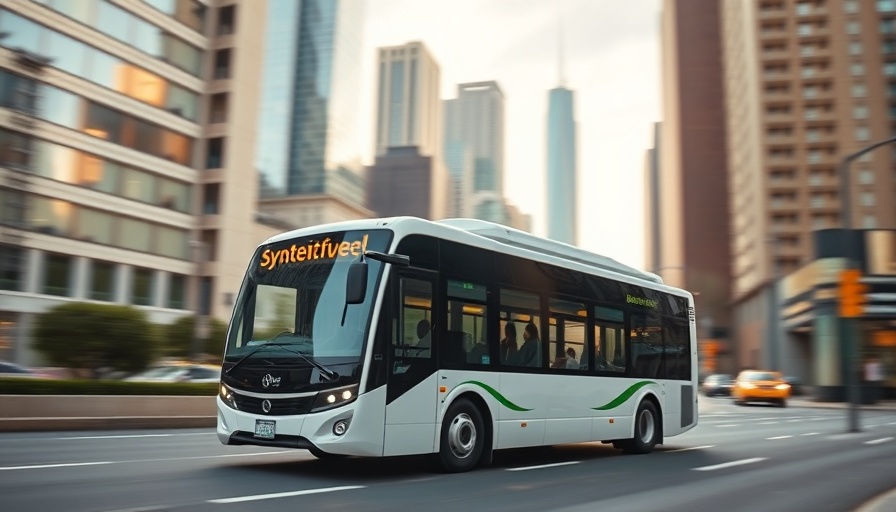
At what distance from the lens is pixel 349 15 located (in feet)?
543

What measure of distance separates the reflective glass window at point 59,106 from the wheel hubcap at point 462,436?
138ft

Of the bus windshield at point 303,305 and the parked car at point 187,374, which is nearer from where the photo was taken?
the bus windshield at point 303,305

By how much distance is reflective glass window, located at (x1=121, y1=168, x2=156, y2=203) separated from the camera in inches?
1987

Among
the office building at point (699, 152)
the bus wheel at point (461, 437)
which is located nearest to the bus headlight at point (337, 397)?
the bus wheel at point (461, 437)

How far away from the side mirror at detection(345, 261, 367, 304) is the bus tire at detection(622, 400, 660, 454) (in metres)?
7.09

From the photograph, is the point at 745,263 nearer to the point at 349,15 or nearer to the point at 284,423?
the point at 284,423

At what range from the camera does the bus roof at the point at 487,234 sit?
977cm

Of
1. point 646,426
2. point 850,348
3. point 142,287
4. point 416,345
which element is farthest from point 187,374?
point 142,287

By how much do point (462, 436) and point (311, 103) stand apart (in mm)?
153059

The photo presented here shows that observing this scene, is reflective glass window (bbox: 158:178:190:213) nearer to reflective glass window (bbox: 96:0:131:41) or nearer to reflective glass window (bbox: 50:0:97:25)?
reflective glass window (bbox: 96:0:131:41)

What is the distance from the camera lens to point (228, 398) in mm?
9516

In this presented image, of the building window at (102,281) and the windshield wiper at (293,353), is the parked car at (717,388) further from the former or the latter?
the windshield wiper at (293,353)

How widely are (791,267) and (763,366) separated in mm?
11659

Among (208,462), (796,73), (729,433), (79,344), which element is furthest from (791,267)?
(208,462)
